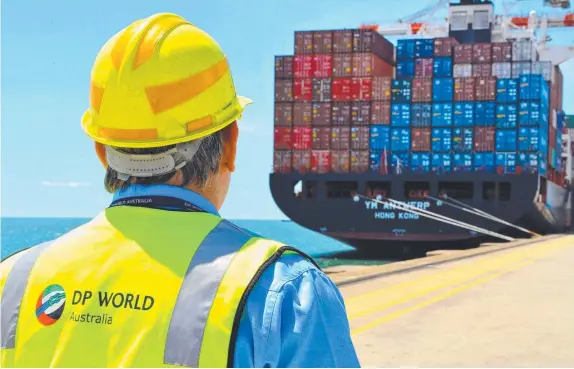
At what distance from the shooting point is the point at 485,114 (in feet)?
115

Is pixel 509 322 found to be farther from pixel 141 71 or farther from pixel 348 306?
pixel 141 71

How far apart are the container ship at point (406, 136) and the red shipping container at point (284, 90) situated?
5 centimetres

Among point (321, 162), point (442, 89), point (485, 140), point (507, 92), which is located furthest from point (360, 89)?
point (507, 92)

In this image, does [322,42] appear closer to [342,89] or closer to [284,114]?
[342,89]

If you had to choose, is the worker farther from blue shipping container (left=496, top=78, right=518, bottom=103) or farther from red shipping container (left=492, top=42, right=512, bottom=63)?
red shipping container (left=492, top=42, right=512, bottom=63)

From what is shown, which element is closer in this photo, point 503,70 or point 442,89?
point 442,89

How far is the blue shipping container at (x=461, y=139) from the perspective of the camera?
115 feet

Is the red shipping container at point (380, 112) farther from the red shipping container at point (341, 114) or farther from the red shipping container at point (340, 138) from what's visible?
the red shipping container at point (340, 138)

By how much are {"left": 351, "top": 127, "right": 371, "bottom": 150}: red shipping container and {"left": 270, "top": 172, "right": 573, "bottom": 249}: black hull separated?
1.56 m

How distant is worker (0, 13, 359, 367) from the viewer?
4.56 feet

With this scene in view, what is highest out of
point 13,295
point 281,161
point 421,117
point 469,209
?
point 13,295

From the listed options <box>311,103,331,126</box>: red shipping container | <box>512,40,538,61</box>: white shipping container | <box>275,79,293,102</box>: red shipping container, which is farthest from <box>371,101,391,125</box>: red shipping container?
<box>512,40,538,61</box>: white shipping container

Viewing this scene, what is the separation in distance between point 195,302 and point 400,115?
3505 cm

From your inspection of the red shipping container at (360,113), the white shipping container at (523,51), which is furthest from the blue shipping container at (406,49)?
the white shipping container at (523,51)
